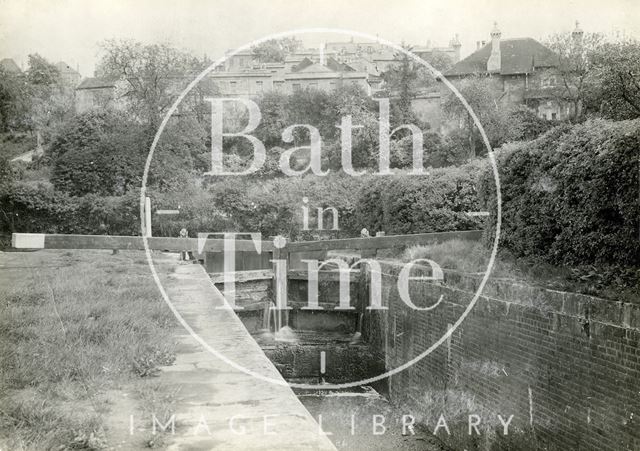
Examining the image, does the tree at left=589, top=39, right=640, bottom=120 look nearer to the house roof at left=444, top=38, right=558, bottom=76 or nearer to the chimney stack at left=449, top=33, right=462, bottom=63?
the house roof at left=444, top=38, right=558, bottom=76

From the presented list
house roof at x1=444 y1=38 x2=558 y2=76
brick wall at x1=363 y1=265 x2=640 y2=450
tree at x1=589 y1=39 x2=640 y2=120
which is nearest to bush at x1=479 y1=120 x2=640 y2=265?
brick wall at x1=363 y1=265 x2=640 y2=450

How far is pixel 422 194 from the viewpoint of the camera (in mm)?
18641

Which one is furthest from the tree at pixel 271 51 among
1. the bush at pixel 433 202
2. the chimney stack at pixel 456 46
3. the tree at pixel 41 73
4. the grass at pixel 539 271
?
the grass at pixel 539 271

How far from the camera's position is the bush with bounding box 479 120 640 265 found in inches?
274

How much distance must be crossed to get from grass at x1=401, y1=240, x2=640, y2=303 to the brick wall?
236 millimetres

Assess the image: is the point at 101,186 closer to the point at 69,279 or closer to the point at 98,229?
the point at 98,229

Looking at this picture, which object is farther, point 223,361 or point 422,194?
point 422,194

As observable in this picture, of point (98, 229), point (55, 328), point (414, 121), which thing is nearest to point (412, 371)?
point (55, 328)

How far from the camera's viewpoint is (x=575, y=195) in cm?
808

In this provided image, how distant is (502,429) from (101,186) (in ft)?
113

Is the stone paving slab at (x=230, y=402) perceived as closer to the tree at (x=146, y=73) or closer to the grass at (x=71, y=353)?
the grass at (x=71, y=353)

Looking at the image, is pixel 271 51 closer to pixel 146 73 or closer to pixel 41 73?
pixel 41 73

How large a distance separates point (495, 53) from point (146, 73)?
93.5 feet

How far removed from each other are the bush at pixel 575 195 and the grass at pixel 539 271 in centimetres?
24
